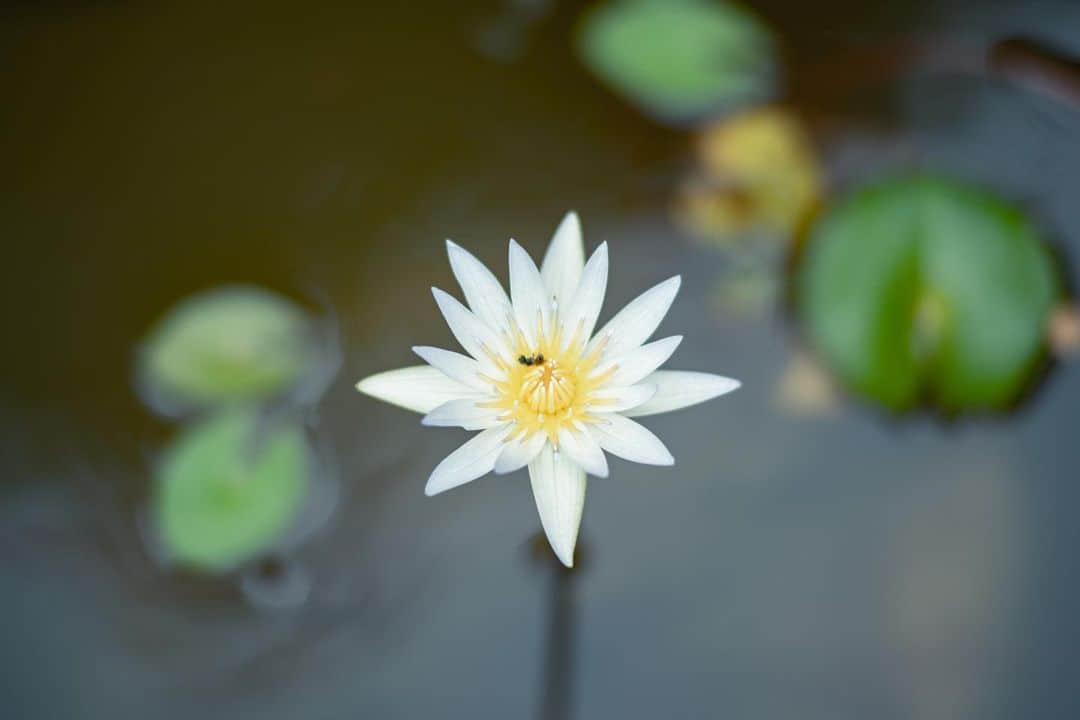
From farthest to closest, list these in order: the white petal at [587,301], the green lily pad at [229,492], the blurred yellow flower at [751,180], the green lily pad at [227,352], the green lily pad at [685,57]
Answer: the green lily pad at [685,57] < the blurred yellow flower at [751,180] < the green lily pad at [227,352] < the green lily pad at [229,492] < the white petal at [587,301]

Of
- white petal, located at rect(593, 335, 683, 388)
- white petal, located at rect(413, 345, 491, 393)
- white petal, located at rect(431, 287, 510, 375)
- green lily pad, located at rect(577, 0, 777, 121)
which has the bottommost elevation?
white petal, located at rect(413, 345, 491, 393)

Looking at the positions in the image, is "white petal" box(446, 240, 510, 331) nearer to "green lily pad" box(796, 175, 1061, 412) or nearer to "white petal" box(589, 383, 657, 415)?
"white petal" box(589, 383, 657, 415)

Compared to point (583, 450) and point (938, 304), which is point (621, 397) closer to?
point (583, 450)

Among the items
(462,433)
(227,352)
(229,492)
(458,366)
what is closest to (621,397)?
(458,366)

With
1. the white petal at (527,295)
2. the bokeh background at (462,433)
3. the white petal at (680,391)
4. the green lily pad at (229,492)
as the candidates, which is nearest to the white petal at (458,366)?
the white petal at (527,295)

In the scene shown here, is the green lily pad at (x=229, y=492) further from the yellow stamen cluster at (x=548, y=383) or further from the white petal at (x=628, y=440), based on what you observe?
the white petal at (x=628, y=440)

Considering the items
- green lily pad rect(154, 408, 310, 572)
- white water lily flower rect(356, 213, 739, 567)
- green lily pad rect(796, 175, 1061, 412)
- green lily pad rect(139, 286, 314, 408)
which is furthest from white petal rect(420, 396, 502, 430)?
green lily pad rect(796, 175, 1061, 412)
